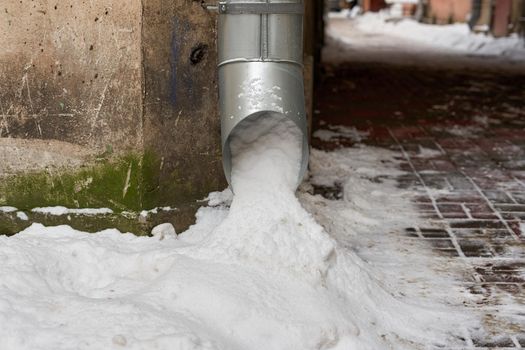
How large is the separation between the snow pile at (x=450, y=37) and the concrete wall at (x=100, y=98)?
14.9 metres

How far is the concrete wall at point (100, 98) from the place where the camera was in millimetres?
Result: 4188

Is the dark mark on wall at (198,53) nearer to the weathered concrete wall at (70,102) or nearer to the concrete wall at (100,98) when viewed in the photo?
the concrete wall at (100,98)

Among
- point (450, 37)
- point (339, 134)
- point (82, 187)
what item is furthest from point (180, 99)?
point (450, 37)

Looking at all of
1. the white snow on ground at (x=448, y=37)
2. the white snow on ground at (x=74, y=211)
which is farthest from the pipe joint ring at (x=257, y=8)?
the white snow on ground at (x=448, y=37)

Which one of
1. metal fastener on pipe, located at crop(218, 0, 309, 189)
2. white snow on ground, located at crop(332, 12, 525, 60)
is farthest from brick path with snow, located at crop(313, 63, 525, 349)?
white snow on ground, located at crop(332, 12, 525, 60)

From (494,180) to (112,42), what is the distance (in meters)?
3.48

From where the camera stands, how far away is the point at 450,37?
77.3 feet

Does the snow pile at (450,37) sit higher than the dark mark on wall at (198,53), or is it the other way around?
the dark mark on wall at (198,53)

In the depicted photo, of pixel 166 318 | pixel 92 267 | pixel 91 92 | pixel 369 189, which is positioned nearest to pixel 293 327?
pixel 166 318

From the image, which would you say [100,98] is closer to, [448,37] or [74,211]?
[74,211]

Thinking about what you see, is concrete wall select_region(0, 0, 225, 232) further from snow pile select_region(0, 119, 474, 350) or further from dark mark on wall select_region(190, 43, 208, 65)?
snow pile select_region(0, 119, 474, 350)

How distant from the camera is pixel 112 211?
4.38m

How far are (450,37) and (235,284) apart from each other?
839 inches

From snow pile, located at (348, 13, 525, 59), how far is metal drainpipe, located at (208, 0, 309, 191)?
14.8 metres
